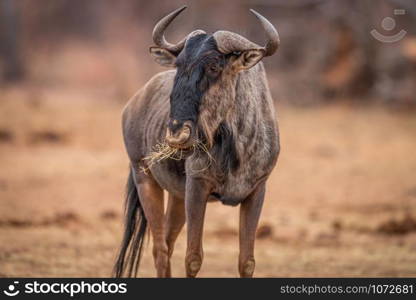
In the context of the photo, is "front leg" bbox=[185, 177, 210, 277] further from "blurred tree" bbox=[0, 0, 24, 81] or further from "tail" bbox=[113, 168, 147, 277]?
"blurred tree" bbox=[0, 0, 24, 81]

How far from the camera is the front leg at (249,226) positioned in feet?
22.0

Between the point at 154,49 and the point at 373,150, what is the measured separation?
10621 mm

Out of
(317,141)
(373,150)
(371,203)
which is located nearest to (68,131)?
(317,141)

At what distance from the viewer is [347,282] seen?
723cm

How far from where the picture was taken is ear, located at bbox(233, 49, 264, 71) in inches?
245

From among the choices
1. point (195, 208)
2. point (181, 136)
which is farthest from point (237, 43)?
point (195, 208)

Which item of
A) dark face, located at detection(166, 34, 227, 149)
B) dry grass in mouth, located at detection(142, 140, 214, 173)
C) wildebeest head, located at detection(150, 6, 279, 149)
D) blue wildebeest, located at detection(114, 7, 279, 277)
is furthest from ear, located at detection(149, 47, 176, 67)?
dry grass in mouth, located at detection(142, 140, 214, 173)

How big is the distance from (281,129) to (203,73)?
1211cm

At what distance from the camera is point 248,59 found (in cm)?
626

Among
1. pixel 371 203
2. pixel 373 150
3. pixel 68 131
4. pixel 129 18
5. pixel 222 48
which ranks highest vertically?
pixel 129 18

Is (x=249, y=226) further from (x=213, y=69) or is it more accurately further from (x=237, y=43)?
(x=237, y=43)

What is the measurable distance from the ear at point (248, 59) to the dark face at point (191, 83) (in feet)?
0.39

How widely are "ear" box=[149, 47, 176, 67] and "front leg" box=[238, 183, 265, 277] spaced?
1.21 meters

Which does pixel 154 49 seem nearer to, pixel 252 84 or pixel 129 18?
pixel 252 84
